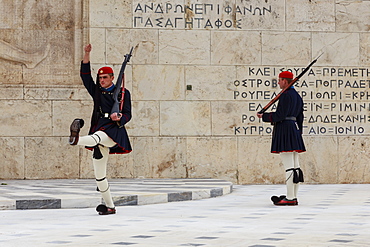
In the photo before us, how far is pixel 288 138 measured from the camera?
9.56 meters

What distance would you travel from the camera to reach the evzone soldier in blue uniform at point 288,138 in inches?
377

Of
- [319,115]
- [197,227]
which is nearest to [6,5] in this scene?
[319,115]

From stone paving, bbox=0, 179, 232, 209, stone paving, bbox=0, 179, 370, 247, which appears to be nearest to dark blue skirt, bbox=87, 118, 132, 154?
stone paving, bbox=0, 179, 370, 247

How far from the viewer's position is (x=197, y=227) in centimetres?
696

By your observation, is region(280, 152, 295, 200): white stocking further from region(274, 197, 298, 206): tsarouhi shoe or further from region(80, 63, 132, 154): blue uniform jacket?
region(80, 63, 132, 154): blue uniform jacket

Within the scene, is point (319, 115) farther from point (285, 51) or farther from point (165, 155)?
point (165, 155)

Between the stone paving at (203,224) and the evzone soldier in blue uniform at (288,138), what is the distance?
0.30m

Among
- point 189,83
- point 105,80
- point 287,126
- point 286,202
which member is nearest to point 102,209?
point 105,80

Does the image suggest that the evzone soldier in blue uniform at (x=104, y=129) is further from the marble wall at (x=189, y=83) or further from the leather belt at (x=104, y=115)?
the marble wall at (x=189, y=83)

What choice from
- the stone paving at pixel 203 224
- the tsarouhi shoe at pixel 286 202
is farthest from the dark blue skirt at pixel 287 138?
the stone paving at pixel 203 224

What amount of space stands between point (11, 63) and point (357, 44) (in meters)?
6.82

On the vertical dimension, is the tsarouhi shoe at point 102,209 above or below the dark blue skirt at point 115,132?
below

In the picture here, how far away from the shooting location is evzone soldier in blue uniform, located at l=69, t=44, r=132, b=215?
26.8ft

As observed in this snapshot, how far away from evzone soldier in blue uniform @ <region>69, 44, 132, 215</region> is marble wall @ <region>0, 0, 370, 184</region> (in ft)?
17.8
